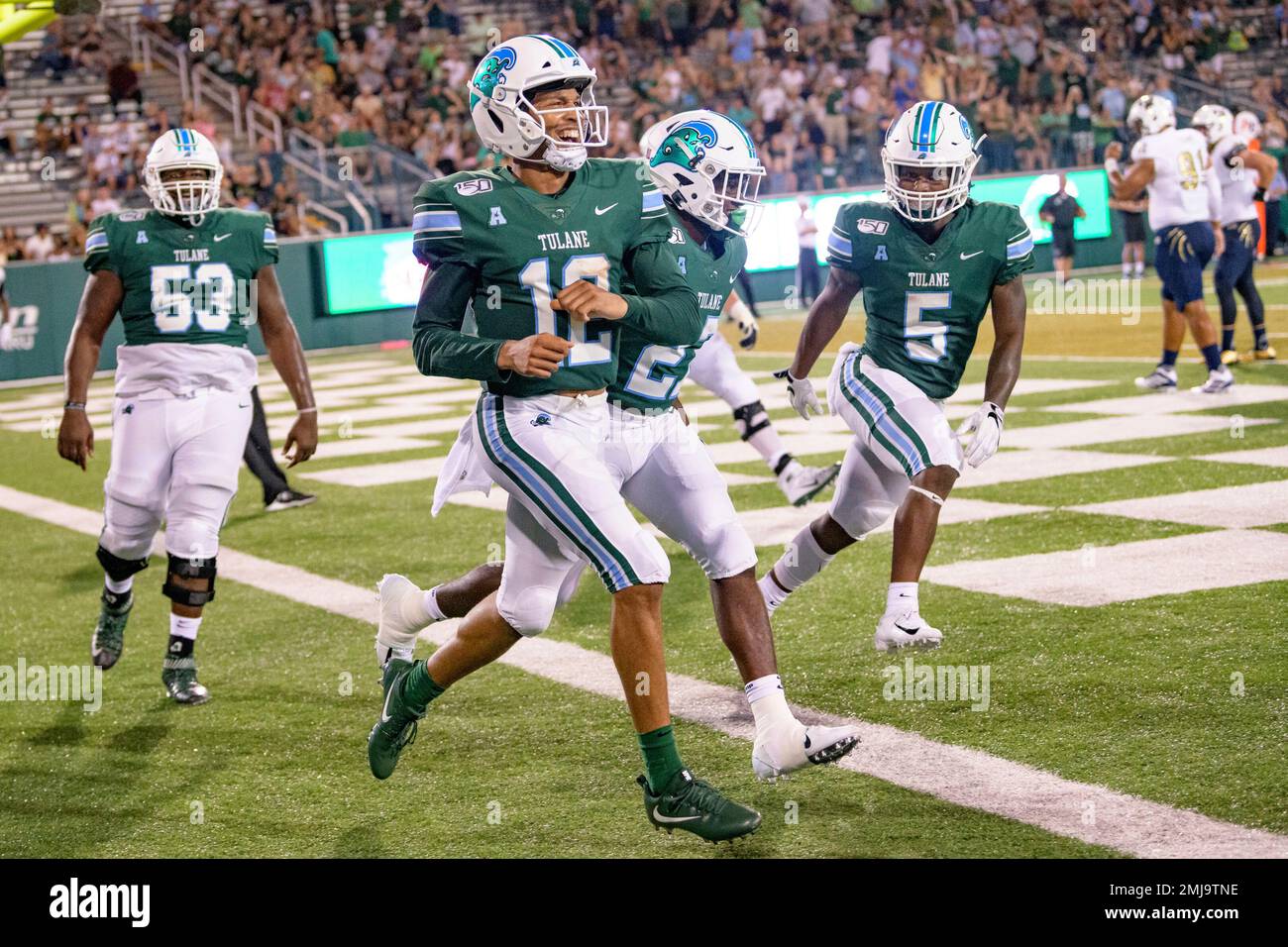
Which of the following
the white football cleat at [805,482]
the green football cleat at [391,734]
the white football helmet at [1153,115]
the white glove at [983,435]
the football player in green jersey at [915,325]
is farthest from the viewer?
the white football helmet at [1153,115]

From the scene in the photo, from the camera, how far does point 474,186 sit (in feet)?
13.7

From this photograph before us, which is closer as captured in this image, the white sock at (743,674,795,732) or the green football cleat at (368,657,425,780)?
the white sock at (743,674,795,732)

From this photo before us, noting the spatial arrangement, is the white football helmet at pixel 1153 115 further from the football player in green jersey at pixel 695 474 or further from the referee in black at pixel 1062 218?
the referee in black at pixel 1062 218

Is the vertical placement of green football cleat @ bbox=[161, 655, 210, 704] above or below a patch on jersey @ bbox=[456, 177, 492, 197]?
below

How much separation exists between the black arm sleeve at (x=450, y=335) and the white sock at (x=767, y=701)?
3.35ft

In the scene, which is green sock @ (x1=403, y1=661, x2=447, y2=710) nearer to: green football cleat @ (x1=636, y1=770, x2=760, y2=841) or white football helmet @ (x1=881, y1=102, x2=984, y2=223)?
green football cleat @ (x1=636, y1=770, x2=760, y2=841)

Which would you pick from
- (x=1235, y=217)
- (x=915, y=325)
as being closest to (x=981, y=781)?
(x=915, y=325)

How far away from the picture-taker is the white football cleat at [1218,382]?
11.3 metres

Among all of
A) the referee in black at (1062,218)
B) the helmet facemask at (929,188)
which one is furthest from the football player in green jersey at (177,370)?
the referee in black at (1062,218)

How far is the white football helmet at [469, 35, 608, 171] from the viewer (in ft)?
13.7

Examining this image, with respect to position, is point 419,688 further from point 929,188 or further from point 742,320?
point 742,320

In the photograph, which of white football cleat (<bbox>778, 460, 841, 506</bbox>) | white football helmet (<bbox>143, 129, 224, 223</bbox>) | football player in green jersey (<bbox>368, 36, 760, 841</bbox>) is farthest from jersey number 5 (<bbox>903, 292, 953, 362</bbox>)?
white football cleat (<bbox>778, 460, 841, 506</bbox>)

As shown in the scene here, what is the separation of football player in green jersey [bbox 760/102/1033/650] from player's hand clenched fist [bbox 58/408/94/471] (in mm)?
2507
